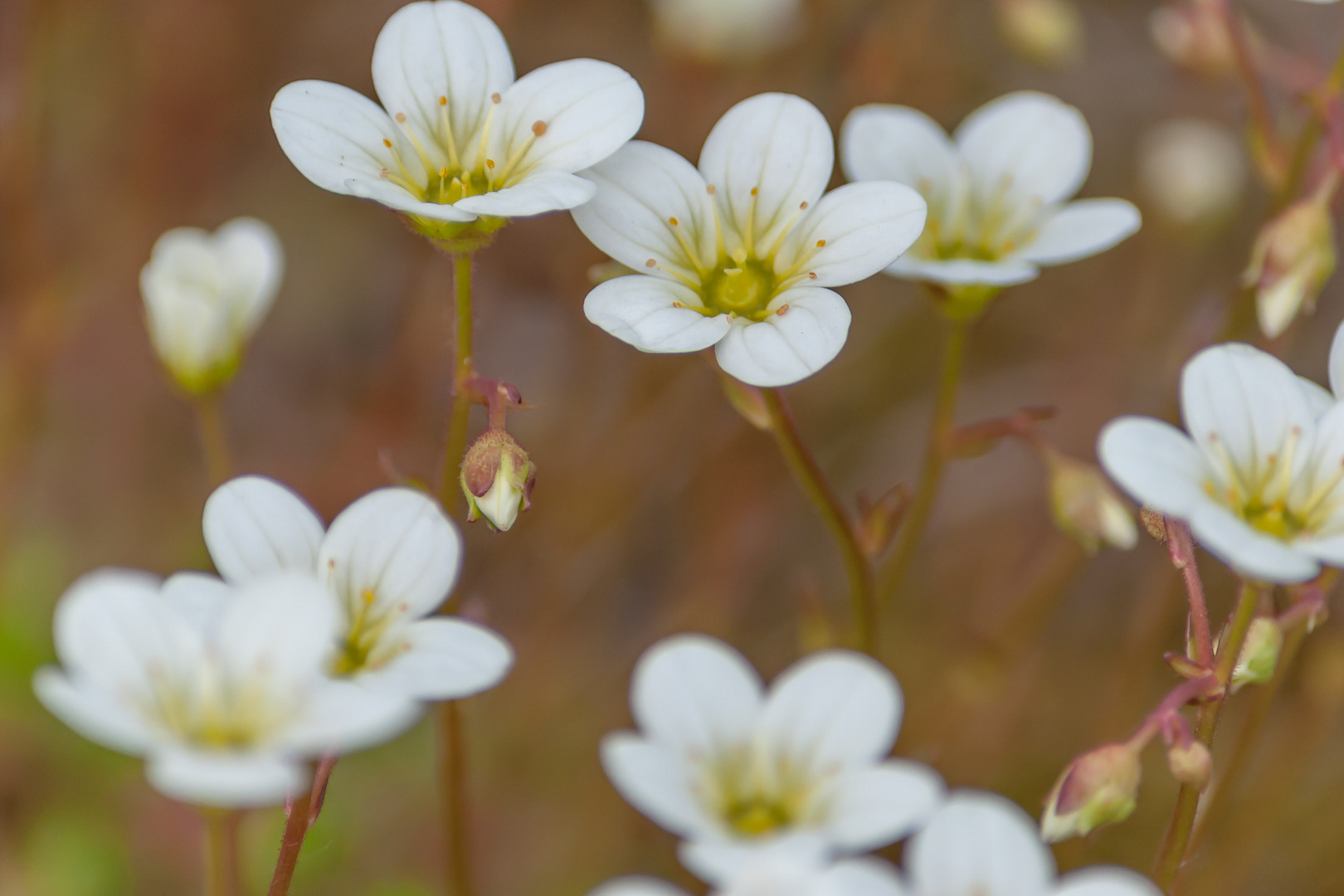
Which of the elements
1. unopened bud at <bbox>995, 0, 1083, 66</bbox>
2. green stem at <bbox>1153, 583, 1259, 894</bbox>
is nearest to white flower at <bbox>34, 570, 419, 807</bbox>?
green stem at <bbox>1153, 583, 1259, 894</bbox>

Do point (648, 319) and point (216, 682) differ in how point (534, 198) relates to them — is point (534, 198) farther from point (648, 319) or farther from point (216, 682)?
point (216, 682)

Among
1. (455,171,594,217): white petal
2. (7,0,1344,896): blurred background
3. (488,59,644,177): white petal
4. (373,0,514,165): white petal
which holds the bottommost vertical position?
(7,0,1344,896): blurred background

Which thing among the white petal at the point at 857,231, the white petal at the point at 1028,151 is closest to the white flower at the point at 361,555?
the white petal at the point at 857,231

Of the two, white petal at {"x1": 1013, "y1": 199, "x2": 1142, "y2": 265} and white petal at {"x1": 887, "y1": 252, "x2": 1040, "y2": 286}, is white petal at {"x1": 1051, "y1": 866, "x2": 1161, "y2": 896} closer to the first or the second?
white petal at {"x1": 887, "y1": 252, "x2": 1040, "y2": 286}

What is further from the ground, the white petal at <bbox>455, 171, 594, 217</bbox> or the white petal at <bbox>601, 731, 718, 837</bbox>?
the white petal at <bbox>455, 171, 594, 217</bbox>

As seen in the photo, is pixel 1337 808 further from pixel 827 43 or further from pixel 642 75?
pixel 642 75

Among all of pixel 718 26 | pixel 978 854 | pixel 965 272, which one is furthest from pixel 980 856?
pixel 718 26

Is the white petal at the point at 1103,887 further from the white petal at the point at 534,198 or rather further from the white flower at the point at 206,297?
the white flower at the point at 206,297

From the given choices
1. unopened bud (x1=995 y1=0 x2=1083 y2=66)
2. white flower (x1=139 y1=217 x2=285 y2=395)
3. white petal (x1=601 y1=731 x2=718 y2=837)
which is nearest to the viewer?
white petal (x1=601 y1=731 x2=718 y2=837)
